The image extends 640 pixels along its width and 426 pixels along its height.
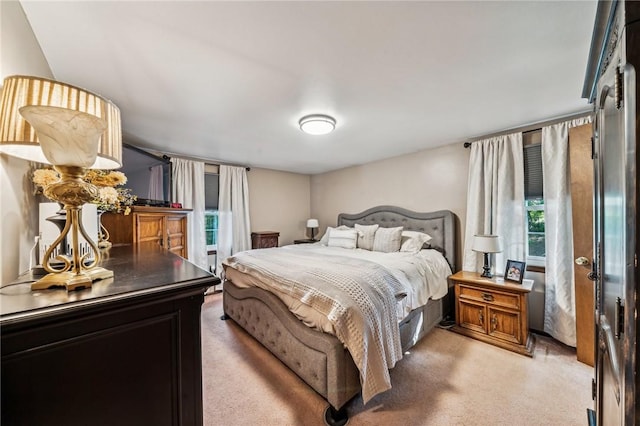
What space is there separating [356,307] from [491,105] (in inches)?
89.4

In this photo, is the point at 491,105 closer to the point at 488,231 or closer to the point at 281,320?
the point at 488,231

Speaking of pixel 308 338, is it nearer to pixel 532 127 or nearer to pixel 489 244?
pixel 489 244

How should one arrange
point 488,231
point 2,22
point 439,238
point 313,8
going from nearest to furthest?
point 2,22, point 313,8, point 488,231, point 439,238

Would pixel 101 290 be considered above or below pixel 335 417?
above

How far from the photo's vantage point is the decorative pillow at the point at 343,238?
3777 mm

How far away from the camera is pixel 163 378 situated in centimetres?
73

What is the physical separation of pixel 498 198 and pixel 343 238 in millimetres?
2122

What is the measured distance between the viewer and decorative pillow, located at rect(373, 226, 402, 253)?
11.0 ft

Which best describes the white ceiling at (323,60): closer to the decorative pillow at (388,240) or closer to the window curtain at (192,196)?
the window curtain at (192,196)

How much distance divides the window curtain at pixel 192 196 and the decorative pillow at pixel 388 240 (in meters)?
2.95

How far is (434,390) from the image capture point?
1830 mm

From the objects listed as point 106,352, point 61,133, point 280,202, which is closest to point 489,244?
point 106,352

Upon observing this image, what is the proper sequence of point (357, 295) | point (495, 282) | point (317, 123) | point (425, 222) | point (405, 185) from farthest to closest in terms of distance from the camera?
point (405, 185) < point (425, 222) < point (495, 282) < point (317, 123) < point (357, 295)

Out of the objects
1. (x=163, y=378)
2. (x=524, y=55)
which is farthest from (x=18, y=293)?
(x=524, y=55)
